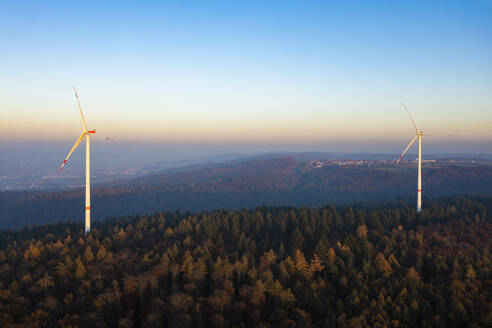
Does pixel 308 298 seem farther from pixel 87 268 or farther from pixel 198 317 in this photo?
pixel 87 268

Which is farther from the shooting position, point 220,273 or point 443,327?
point 220,273

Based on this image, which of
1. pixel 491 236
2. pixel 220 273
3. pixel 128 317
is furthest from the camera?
pixel 491 236

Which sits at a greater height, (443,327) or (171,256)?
(171,256)

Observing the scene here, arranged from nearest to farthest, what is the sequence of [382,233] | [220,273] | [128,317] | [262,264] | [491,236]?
[128,317], [220,273], [262,264], [491,236], [382,233]

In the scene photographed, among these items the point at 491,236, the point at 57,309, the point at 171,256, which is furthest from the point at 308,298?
the point at 491,236

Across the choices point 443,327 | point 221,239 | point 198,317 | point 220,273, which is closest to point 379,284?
point 443,327

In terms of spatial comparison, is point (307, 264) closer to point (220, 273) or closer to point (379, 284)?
point (379, 284)
